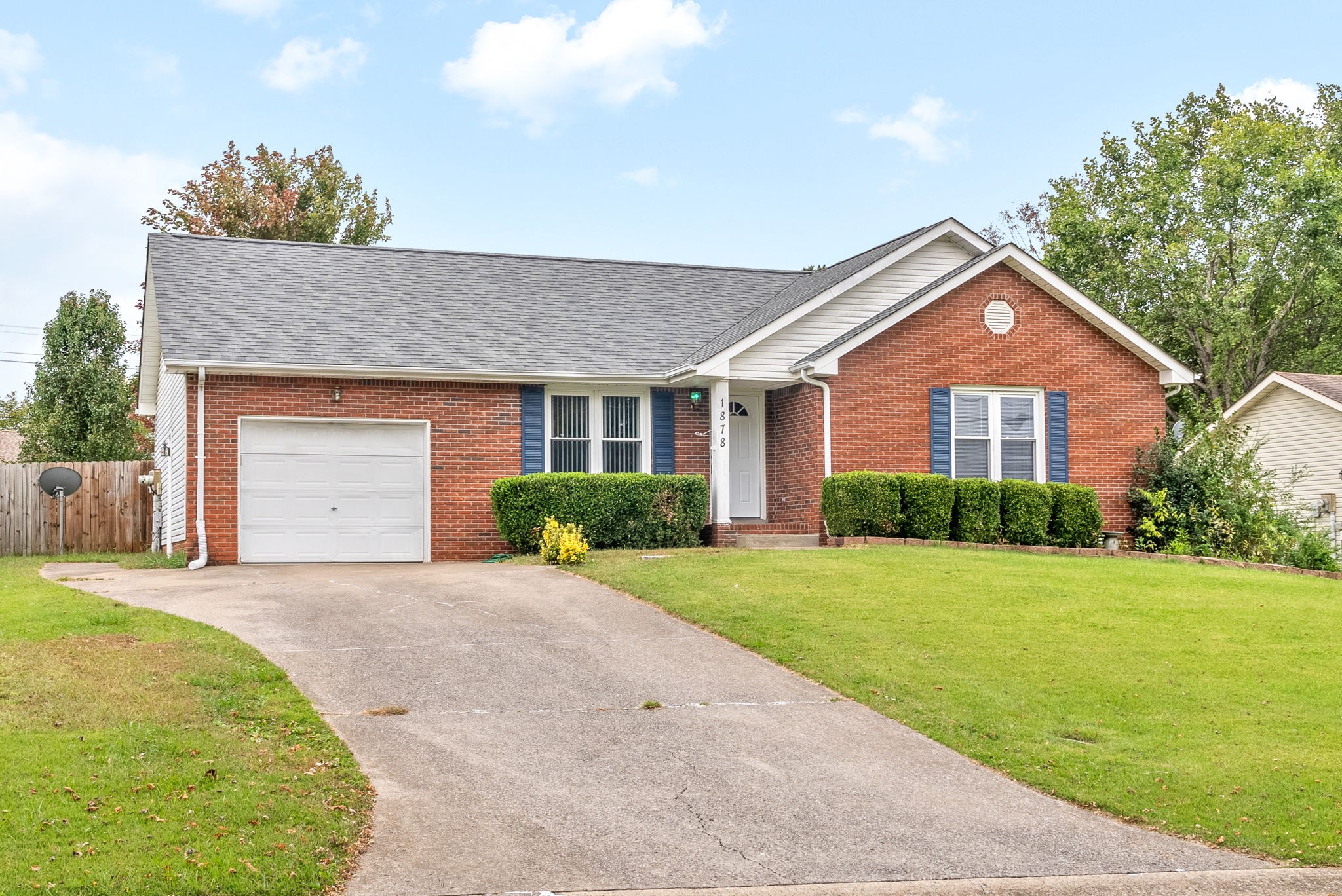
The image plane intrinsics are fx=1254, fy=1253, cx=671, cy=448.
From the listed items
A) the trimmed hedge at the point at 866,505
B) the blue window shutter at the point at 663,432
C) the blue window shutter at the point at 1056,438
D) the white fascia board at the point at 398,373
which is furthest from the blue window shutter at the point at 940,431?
the white fascia board at the point at 398,373

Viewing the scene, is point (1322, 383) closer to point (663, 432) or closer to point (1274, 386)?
point (1274, 386)

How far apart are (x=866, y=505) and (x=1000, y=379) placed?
3.57 metres

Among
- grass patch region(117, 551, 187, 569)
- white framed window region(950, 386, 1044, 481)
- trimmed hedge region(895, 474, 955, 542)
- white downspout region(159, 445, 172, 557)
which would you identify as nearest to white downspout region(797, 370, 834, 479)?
trimmed hedge region(895, 474, 955, 542)

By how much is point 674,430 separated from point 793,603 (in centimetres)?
798

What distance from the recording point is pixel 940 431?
1959cm

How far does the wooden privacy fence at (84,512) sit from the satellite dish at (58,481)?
9.2 inches

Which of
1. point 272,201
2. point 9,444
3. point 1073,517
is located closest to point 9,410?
point 9,444

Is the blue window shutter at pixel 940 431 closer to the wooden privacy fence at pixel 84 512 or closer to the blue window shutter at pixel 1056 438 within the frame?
the blue window shutter at pixel 1056 438

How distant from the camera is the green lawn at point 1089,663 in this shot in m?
7.47

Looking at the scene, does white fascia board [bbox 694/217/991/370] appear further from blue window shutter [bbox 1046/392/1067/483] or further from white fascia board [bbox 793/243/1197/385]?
blue window shutter [bbox 1046/392/1067/483]

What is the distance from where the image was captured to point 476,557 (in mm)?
19344

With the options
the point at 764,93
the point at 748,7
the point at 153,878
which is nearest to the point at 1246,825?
the point at 153,878

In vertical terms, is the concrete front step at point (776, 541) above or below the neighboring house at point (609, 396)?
below

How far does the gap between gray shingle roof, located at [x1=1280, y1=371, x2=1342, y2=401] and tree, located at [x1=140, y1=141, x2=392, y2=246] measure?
24458 millimetres
